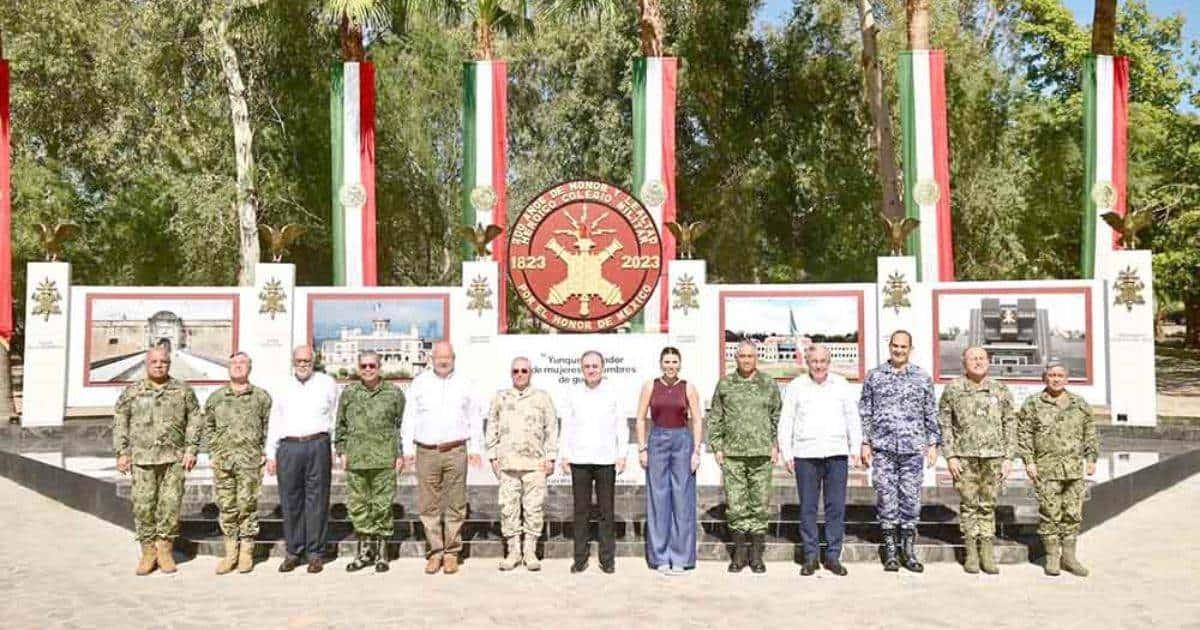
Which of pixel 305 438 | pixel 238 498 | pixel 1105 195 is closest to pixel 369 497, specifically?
pixel 305 438

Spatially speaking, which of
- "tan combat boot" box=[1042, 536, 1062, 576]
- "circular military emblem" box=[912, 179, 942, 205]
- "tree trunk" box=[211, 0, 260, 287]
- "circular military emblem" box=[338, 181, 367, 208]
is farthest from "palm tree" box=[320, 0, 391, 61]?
"tan combat boot" box=[1042, 536, 1062, 576]

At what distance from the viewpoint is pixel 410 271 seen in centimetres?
3030

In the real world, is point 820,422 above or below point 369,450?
above

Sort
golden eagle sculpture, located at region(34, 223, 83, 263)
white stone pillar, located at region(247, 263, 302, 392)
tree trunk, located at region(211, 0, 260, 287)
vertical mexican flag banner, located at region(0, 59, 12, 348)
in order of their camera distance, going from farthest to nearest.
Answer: tree trunk, located at region(211, 0, 260, 287) < vertical mexican flag banner, located at region(0, 59, 12, 348) < golden eagle sculpture, located at region(34, 223, 83, 263) < white stone pillar, located at region(247, 263, 302, 392)

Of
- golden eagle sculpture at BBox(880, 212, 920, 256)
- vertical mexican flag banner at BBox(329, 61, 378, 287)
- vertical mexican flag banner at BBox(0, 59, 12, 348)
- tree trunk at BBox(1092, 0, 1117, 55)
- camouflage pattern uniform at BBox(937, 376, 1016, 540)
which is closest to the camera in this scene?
camouflage pattern uniform at BBox(937, 376, 1016, 540)

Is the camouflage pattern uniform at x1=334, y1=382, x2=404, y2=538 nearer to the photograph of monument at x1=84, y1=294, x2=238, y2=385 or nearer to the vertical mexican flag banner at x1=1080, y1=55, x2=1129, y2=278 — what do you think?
the photograph of monument at x1=84, y1=294, x2=238, y2=385

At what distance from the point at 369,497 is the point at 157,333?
866 cm

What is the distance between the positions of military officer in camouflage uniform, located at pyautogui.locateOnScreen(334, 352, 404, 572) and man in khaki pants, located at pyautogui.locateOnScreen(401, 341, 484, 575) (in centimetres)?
13

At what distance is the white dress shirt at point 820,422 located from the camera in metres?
7.13

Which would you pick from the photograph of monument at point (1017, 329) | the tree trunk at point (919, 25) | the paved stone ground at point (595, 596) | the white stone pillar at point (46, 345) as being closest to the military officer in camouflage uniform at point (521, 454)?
the paved stone ground at point (595, 596)

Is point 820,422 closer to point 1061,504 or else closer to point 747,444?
point 747,444

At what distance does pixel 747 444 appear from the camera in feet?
23.6

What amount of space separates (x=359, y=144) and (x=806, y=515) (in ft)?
34.8

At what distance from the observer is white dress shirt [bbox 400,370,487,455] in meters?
7.30
